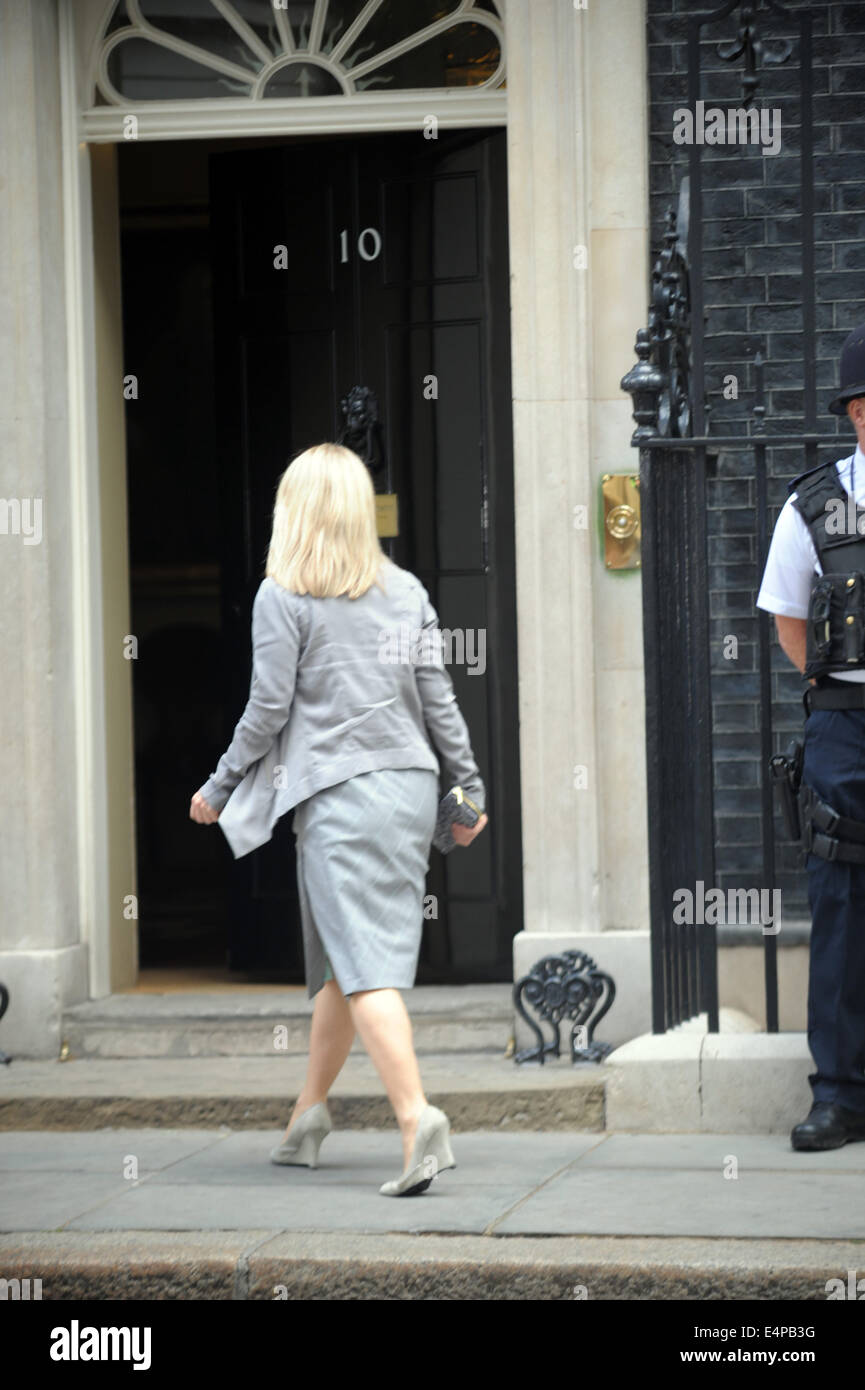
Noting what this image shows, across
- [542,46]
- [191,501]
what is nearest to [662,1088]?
[542,46]

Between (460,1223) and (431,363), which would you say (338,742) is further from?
(431,363)

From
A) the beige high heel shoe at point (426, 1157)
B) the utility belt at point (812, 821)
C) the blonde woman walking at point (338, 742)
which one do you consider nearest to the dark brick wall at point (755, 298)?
the utility belt at point (812, 821)

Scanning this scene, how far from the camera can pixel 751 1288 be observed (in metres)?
4.27

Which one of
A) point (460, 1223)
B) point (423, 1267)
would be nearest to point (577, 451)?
point (460, 1223)

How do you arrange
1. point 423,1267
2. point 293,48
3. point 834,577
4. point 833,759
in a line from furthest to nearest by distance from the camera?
point 293,48, point 833,759, point 834,577, point 423,1267

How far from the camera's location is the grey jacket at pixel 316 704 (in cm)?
517

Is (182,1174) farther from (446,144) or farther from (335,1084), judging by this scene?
(446,144)

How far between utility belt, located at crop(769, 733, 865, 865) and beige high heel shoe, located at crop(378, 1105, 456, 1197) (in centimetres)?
124

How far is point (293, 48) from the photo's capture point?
7.43 m

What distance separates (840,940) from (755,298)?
262 cm

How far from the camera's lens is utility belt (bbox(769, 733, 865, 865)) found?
536cm

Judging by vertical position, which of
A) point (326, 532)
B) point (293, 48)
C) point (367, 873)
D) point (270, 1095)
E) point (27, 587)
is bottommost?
point (270, 1095)

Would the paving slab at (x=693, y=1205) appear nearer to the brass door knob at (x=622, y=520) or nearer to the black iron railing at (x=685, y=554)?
the black iron railing at (x=685, y=554)
